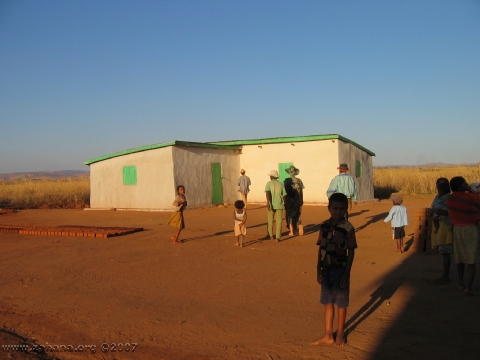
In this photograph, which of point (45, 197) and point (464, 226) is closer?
point (464, 226)

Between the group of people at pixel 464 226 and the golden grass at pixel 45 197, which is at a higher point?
the golden grass at pixel 45 197

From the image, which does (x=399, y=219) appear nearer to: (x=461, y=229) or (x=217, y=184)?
(x=461, y=229)

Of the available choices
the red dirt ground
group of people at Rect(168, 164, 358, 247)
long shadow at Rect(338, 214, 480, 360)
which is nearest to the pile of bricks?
the red dirt ground

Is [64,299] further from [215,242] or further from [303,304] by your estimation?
[215,242]

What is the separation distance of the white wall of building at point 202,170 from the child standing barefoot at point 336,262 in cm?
1636

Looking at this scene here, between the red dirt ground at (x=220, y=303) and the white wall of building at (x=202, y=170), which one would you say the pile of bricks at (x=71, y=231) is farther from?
the white wall of building at (x=202, y=170)

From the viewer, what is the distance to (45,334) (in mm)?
5156

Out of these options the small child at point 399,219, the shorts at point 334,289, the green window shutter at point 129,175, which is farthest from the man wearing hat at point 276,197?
the green window shutter at point 129,175

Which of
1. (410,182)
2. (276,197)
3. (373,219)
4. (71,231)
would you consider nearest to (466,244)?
(276,197)

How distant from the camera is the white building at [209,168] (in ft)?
69.5

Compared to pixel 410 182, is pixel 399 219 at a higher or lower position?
lower

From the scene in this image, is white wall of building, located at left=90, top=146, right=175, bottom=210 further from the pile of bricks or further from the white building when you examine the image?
the pile of bricks

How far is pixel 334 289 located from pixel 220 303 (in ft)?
6.72

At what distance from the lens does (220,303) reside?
20.6 feet
